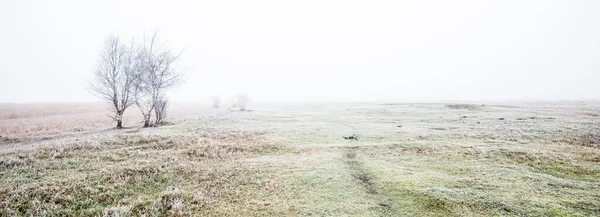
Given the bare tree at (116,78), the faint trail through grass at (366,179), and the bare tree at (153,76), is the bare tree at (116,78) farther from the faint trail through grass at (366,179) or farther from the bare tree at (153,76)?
the faint trail through grass at (366,179)

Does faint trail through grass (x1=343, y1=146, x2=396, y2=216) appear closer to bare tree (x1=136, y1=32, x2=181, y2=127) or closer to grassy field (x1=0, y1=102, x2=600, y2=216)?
grassy field (x1=0, y1=102, x2=600, y2=216)

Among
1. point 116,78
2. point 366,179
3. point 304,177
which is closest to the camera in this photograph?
point 366,179

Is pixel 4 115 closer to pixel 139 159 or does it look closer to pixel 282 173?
pixel 139 159

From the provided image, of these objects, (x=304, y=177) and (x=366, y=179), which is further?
(x=304, y=177)

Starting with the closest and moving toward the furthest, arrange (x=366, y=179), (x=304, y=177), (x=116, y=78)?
(x=366, y=179)
(x=304, y=177)
(x=116, y=78)

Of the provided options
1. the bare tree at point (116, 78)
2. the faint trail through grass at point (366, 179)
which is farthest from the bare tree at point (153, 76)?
the faint trail through grass at point (366, 179)

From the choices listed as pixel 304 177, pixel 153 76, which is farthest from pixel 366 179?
pixel 153 76

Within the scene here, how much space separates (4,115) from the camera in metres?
47.7

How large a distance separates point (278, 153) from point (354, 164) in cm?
541

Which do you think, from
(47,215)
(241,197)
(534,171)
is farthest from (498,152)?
(47,215)

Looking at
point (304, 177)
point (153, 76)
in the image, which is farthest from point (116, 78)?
point (304, 177)

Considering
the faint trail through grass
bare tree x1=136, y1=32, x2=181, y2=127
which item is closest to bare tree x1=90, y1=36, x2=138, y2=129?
bare tree x1=136, y1=32, x2=181, y2=127

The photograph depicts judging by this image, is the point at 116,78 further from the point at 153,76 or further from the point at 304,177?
the point at 304,177

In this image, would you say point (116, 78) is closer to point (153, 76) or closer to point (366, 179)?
point (153, 76)
